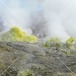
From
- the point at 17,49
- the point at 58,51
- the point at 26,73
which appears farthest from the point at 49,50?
the point at 26,73

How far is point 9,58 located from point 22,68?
1.54m

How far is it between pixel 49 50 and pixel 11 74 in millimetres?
4092

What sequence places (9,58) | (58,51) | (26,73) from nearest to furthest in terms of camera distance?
(26,73), (9,58), (58,51)

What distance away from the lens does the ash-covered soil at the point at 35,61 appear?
1942 centimetres

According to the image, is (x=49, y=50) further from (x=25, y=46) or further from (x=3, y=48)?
(x=3, y=48)

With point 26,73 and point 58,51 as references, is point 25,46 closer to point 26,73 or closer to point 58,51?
point 58,51

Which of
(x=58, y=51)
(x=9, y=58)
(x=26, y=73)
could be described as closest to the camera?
(x=26, y=73)

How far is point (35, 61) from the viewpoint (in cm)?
2067

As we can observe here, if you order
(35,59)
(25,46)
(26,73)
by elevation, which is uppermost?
(25,46)

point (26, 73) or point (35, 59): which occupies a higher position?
point (35, 59)

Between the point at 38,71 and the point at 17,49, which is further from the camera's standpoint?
the point at 17,49

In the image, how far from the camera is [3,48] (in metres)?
21.9

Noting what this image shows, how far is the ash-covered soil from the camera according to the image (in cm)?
1942

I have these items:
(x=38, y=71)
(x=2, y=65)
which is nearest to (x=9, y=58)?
(x=2, y=65)
